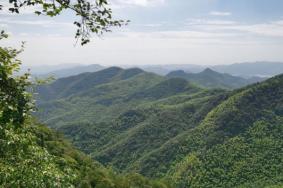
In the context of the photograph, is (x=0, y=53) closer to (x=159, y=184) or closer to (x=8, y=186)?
(x=8, y=186)

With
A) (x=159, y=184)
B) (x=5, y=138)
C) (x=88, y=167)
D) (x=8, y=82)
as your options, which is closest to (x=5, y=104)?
(x=8, y=82)

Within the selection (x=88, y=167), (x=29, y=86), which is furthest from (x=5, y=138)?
(x=88, y=167)

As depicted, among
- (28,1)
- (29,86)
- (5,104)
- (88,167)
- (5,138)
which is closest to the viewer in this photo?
(28,1)

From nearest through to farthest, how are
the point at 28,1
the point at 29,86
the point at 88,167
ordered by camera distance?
the point at 28,1 → the point at 29,86 → the point at 88,167

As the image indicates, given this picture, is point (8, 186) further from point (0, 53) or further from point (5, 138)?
point (0, 53)

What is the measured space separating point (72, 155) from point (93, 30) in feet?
460

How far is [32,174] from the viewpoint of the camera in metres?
17.3

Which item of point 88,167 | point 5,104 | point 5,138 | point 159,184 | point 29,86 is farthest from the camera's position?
point 159,184

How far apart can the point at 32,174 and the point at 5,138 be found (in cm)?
190

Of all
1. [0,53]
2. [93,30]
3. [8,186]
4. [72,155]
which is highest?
[93,30]

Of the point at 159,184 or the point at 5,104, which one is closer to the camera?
the point at 5,104

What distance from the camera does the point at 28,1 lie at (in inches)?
556

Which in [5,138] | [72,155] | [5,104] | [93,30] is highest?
[93,30]

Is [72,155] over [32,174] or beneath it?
beneath
